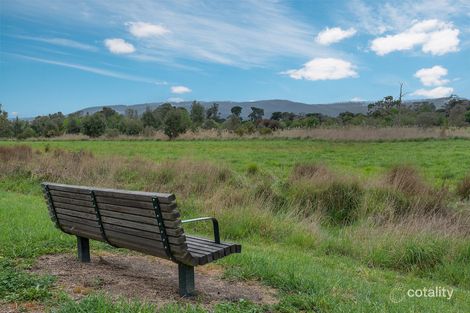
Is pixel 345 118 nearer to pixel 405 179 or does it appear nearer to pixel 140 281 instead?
pixel 405 179

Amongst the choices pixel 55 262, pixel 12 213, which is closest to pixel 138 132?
pixel 12 213

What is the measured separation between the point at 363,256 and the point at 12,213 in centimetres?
708

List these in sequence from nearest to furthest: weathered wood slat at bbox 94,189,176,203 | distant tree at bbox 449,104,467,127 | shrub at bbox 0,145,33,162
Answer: weathered wood slat at bbox 94,189,176,203 → shrub at bbox 0,145,33,162 → distant tree at bbox 449,104,467,127

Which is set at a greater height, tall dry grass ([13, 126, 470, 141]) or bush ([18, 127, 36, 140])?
tall dry grass ([13, 126, 470, 141])

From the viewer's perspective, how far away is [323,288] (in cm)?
→ 497

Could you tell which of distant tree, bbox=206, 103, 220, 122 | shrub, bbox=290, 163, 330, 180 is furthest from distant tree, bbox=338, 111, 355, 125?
distant tree, bbox=206, 103, 220, 122

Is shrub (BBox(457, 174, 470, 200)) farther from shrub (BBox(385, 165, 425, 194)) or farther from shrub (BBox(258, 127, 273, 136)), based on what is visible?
shrub (BBox(258, 127, 273, 136))

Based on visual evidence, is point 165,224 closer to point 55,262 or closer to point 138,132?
point 55,262

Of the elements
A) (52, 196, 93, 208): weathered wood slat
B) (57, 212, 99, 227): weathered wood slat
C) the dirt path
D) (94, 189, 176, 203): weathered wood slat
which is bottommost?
the dirt path

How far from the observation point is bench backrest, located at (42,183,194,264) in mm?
4371

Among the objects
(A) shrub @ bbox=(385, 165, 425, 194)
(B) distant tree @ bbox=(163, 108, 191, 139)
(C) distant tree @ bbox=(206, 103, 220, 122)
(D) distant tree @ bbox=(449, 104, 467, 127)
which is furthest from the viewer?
(C) distant tree @ bbox=(206, 103, 220, 122)

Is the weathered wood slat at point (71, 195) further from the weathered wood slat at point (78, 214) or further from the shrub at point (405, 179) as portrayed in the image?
the shrub at point (405, 179)

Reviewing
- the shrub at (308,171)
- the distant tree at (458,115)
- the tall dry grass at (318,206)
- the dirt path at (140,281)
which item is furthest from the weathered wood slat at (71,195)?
the distant tree at (458,115)

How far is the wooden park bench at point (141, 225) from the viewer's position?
14.4 feet
